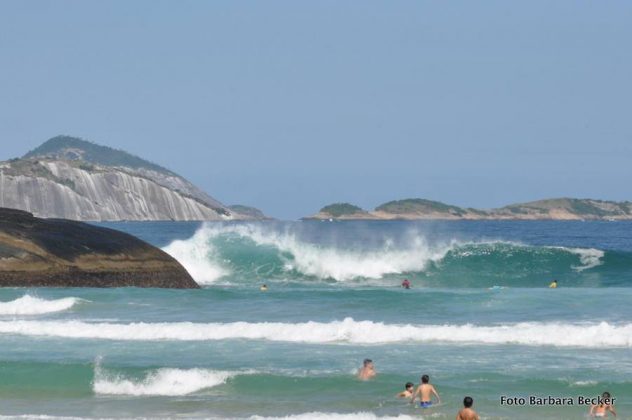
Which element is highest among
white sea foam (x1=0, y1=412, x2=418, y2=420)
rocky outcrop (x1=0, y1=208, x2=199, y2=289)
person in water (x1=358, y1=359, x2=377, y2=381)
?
rocky outcrop (x1=0, y1=208, x2=199, y2=289)

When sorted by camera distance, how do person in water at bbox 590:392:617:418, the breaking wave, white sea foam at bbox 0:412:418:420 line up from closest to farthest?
person in water at bbox 590:392:617:418, white sea foam at bbox 0:412:418:420, the breaking wave

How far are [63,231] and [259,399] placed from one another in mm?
19963

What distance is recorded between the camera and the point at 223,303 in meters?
38.4

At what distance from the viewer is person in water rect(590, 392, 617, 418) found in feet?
67.7

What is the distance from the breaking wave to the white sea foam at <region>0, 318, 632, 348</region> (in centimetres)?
2394

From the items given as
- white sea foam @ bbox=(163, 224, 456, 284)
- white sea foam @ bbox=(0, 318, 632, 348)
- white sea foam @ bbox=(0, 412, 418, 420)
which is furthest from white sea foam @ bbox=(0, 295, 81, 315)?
white sea foam @ bbox=(163, 224, 456, 284)

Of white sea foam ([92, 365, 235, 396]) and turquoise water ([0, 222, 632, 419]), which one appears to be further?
white sea foam ([92, 365, 235, 396])

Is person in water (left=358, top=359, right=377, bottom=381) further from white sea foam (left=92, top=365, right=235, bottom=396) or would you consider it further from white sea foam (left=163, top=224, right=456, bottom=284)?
white sea foam (left=163, top=224, right=456, bottom=284)

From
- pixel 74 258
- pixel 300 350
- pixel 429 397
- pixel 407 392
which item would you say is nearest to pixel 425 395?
pixel 429 397

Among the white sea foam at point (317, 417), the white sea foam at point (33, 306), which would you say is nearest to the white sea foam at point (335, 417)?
the white sea foam at point (317, 417)

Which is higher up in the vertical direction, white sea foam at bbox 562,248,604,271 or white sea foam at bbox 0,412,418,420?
white sea foam at bbox 562,248,604,271

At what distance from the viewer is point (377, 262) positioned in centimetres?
5978

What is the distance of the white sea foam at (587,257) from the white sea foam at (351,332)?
3076 centimetres

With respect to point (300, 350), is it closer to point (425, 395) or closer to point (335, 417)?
point (425, 395)
